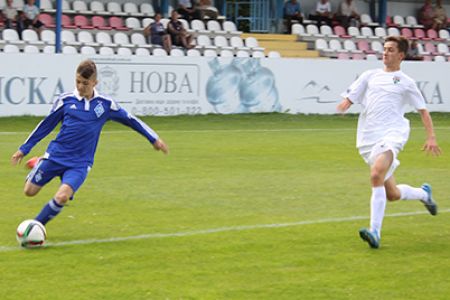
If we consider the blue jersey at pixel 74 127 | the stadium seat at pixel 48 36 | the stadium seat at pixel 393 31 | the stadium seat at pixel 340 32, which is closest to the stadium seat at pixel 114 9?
the stadium seat at pixel 48 36

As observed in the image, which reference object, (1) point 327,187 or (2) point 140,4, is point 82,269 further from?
(2) point 140,4

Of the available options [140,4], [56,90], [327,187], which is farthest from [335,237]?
[140,4]

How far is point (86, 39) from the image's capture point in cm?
2884

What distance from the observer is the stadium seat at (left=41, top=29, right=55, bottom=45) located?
2775 centimetres

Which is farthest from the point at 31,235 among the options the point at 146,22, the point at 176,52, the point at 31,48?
the point at 146,22

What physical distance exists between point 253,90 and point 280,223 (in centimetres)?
1562

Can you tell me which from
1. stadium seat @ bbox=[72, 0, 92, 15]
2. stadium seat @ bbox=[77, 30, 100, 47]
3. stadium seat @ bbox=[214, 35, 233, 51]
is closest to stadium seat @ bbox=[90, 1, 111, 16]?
stadium seat @ bbox=[72, 0, 92, 15]

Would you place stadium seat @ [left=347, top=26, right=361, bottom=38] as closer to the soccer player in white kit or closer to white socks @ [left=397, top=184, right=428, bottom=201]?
white socks @ [left=397, top=184, right=428, bottom=201]

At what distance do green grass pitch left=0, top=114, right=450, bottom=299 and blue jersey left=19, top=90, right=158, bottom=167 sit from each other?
78 centimetres

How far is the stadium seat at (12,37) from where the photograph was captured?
→ 26.9 m

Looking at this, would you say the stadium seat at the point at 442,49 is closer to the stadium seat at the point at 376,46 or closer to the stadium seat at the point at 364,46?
the stadium seat at the point at 376,46

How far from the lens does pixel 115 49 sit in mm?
29031

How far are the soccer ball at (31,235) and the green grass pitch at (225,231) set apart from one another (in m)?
0.10

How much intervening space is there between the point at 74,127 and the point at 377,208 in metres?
2.84
